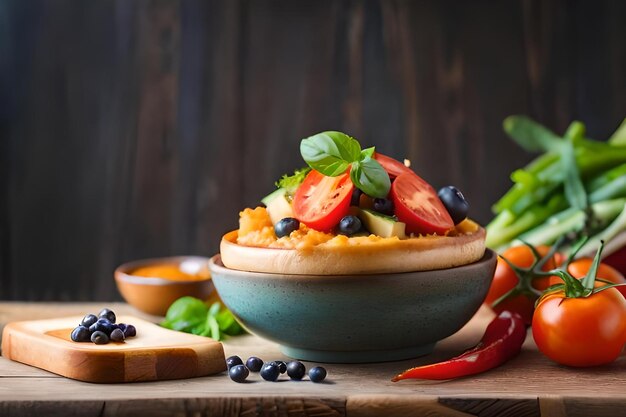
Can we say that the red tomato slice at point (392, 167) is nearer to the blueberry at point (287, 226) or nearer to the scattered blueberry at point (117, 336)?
the blueberry at point (287, 226)

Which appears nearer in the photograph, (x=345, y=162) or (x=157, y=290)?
(x=345, y=162)

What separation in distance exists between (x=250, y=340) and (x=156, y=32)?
263 cm

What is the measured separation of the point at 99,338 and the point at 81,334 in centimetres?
5

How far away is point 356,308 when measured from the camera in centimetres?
189

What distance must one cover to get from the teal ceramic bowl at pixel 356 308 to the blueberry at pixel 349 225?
0.11 meters

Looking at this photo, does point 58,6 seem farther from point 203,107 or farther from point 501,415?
point 501,415

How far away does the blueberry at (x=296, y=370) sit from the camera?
6.10 ft

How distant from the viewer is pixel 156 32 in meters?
4.50

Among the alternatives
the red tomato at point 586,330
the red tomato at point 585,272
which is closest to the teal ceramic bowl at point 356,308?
the red tomato at point 586,330

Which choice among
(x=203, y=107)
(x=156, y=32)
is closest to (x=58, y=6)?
(x=156, y=32)

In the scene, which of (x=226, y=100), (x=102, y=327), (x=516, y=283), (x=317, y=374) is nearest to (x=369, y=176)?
(x=317, y=374)

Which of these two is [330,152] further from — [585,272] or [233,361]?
[585,272]

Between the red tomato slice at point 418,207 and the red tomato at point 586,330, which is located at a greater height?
the red tomato slice at point 418,207

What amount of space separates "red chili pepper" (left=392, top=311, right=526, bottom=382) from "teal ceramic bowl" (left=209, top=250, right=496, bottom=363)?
9 cm
